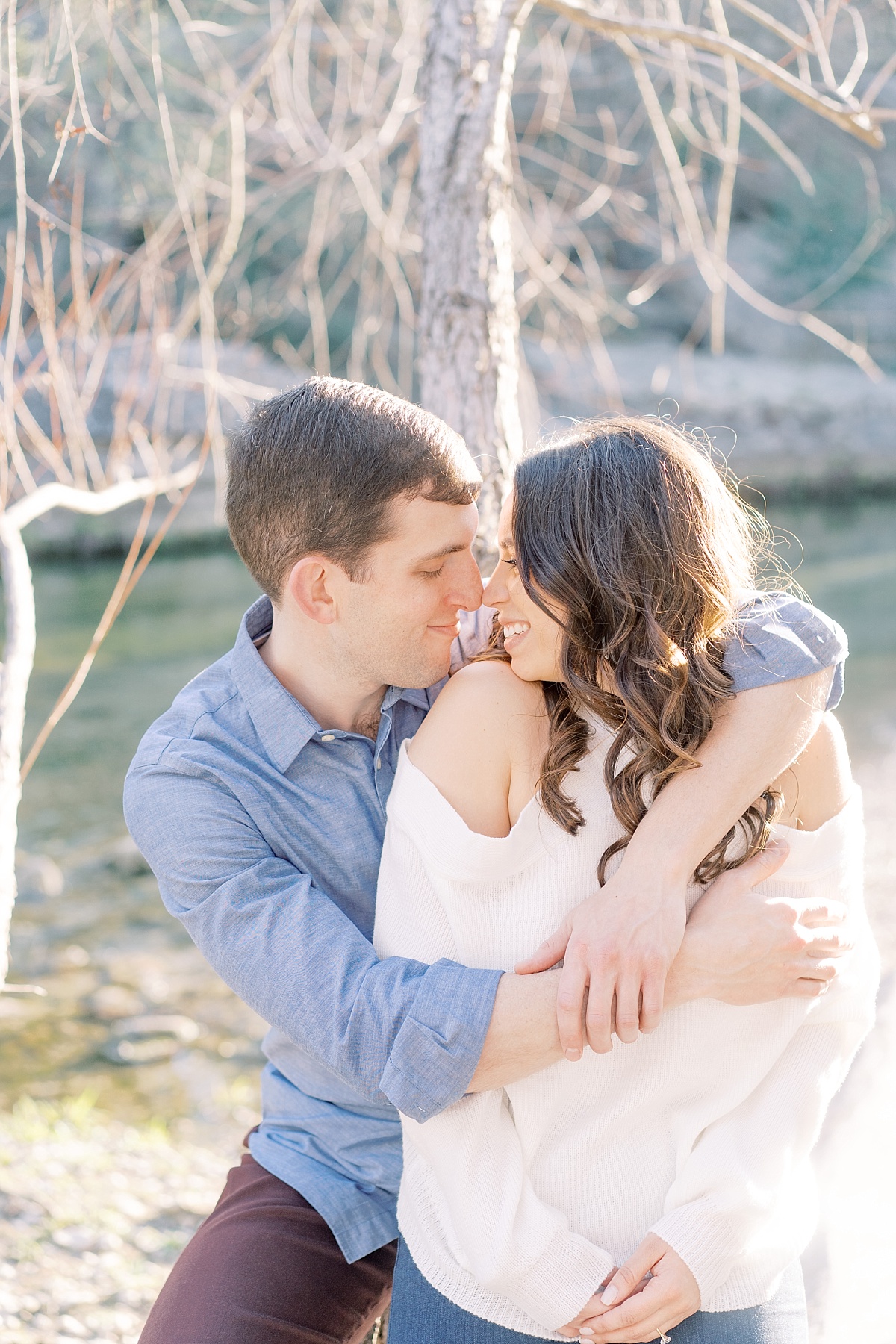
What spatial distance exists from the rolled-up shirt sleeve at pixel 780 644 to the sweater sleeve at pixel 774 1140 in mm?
220

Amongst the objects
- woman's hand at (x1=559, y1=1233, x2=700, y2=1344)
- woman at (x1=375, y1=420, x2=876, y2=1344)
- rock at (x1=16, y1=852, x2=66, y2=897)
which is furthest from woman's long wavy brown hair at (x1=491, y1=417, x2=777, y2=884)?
rock at (x1=16, y1=852, x2=66, y2=897)

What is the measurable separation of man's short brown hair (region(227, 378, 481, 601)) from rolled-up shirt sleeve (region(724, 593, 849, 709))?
1.43 feet

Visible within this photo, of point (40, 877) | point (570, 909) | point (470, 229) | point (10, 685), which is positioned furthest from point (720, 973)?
point (40, 877)

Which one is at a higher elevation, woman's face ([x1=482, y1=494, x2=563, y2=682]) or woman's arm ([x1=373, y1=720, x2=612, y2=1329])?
woman's face ([x1=482, y1=494, x2=563, y2=682])

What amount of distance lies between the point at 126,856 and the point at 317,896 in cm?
413

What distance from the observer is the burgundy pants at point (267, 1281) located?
1450 millimetres

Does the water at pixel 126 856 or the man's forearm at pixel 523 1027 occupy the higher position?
the man's forearm at pixel 523 1027

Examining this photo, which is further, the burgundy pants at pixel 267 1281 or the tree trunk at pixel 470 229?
the tree trunk at pixel 470 229

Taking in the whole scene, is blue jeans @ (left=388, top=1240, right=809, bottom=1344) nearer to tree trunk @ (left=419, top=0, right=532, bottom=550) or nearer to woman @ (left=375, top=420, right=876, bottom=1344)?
woman @ (left=375, top=420, right=876, bottom=1344)

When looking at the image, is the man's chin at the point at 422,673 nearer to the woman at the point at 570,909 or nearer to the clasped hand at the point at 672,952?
the woman at the point at 570,909

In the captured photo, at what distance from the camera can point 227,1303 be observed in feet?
4.79

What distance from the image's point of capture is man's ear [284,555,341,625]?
160 centimetres

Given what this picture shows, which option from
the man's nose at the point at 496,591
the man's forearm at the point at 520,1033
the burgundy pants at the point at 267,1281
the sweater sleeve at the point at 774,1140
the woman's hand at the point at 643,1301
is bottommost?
the burgundy pants at the point at 267,1281

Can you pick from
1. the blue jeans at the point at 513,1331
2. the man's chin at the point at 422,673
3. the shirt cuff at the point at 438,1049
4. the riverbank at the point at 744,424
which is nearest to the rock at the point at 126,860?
the man's chin at the point at 422,673
